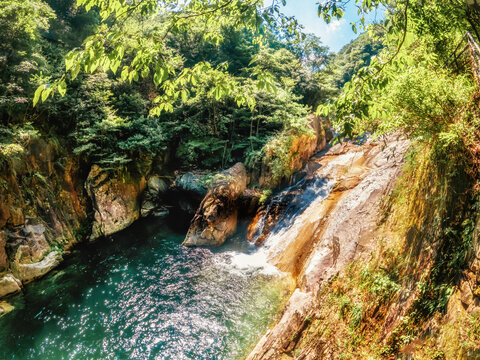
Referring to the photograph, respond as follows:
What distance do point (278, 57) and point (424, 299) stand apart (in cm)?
1640

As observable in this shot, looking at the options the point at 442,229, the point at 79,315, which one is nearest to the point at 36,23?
the point at 79,315

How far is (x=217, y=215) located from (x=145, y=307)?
4.52 metres

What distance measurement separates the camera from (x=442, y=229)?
10.9ft

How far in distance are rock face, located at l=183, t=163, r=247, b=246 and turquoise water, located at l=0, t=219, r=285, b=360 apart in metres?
0.60

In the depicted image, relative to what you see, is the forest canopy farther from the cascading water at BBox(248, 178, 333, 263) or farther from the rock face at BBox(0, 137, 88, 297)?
the cascading water at BBox(248, 178, 333, 263)

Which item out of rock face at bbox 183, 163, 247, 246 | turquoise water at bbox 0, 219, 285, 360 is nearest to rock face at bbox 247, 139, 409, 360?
turquoise water at bbox 0, 219, 285, 360

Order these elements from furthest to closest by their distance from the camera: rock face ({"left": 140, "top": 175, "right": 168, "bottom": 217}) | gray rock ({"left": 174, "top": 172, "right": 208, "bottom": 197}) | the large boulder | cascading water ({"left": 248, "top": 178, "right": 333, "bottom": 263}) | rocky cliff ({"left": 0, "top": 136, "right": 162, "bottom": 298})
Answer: rock face ({"left": 140, "top": 175, "right": 168, "bottom": 217}) < gray rock ({"left": 174, "top": 172, "right": 208, "bottom": 197}) < cascading water ({"left": 248, "top": 178, "right": 333, "bottom": 263}) < rocky cliff ({"left": 0, "top": 136, "right": 162, "bottom": 298}) < the large boulder

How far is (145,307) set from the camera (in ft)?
23.7

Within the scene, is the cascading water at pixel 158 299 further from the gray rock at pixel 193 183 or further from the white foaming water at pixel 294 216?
the gray rock at pixel 193 183

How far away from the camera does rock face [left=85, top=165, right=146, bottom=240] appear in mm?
11273

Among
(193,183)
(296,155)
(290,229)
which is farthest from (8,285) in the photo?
(296,155)

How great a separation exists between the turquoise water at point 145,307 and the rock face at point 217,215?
60 centimetres

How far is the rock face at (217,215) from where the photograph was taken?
10484mm

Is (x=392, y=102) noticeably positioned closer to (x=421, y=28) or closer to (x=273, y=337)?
(x=421, y=28)
